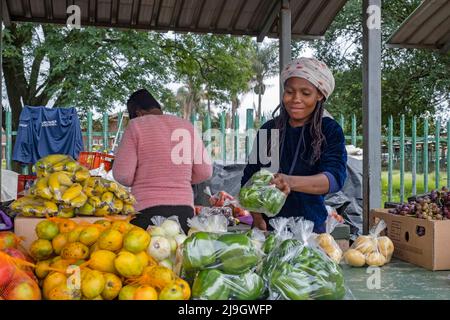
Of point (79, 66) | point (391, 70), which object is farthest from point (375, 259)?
point (391, 70)

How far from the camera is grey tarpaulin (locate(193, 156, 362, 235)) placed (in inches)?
230

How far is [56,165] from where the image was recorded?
2393mm

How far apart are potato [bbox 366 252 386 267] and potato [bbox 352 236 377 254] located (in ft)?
0.08

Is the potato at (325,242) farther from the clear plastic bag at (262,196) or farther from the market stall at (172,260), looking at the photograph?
the clear plastic bag at (262,196)

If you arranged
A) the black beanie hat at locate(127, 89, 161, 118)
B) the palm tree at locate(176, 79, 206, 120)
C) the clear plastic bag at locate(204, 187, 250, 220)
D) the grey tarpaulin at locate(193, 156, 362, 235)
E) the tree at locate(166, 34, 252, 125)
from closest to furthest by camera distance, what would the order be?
the black beanie hat at locate(127, 89, 161, 118), the clear plastic bag at locate(204, 187, 250, 220), the grey tarpaulin at locate(193, 156, 362, 235), the tree at locate(166, 34, 252, 125), the palm tree at locate(176, 79, 206, 120)

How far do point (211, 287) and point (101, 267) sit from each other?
350mm

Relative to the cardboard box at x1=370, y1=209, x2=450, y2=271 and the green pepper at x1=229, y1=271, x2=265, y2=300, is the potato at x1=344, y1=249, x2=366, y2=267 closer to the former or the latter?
the cardboard box at x1=370, y1=209, x2=450, y2=271

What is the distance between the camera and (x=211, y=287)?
55.0 inches

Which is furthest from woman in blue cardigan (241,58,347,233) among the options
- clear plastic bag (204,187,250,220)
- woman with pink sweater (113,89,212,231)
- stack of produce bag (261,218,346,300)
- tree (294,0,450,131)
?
tree (294,0,450,131)

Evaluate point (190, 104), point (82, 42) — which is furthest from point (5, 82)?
point (190, 104)

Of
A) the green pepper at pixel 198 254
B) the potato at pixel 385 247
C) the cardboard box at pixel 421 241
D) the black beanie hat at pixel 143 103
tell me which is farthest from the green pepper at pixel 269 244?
the black beanie hat at pixel 143 103

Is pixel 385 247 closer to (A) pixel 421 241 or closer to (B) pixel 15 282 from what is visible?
(A) pixel 421 241
